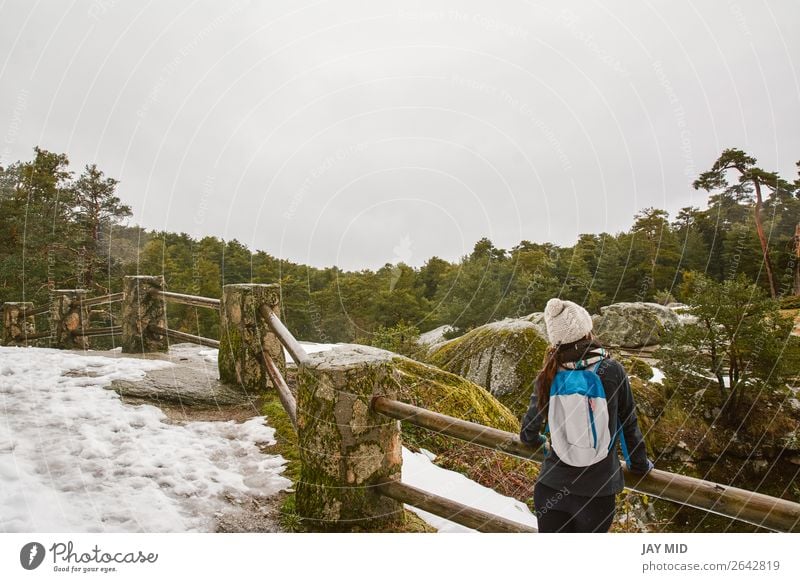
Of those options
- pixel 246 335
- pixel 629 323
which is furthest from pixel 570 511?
pixel 629 323

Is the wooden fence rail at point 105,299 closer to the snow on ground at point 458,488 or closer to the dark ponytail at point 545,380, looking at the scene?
the snow on ground at point 458,488

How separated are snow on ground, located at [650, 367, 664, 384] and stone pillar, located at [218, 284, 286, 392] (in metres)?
11.7

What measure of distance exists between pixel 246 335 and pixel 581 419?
3.33m

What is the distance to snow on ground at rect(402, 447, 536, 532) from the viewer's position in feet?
10.8

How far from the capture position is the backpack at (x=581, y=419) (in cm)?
173

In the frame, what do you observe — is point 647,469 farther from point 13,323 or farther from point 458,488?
point 13,323

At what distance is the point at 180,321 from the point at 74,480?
2363 centimetres

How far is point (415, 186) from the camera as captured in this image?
6250mm

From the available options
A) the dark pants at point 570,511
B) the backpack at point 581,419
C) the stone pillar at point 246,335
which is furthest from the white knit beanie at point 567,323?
the stone pillar at point 246,335

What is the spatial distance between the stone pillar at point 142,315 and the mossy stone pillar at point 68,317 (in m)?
1.60

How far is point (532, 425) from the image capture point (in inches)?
75.2

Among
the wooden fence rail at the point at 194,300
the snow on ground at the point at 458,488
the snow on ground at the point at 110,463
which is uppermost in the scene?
the wooden fence rail at the point at 194,300

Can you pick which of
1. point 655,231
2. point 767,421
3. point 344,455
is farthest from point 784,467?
point 344,455
